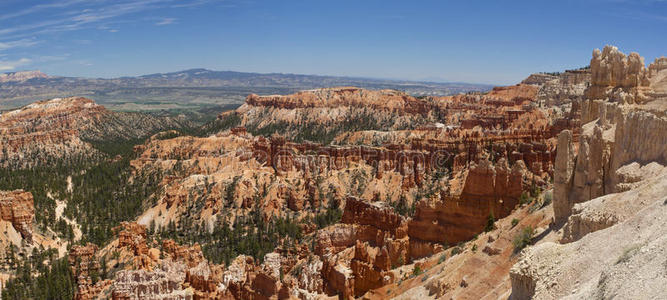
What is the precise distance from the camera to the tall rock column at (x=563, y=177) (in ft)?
83.5

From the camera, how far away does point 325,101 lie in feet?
617

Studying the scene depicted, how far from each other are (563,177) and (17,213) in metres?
59.1

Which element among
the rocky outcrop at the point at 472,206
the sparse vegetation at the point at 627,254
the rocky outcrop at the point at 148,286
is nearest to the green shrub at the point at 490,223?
the rocky outcrop at the point at 472,206

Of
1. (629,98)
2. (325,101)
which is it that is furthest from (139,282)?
(325,101)

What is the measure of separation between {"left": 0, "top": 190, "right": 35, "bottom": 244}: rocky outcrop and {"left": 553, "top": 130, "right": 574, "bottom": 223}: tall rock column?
2275 inches

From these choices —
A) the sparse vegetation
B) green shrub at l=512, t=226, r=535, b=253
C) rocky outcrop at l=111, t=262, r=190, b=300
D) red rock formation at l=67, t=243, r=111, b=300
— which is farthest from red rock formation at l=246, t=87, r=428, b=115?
the sparse vegetation

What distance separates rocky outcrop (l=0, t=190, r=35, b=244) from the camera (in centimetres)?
5847

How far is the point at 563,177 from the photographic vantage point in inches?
1017

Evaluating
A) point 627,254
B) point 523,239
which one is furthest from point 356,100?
point 627,254

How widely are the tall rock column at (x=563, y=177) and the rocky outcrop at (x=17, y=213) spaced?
57796mm

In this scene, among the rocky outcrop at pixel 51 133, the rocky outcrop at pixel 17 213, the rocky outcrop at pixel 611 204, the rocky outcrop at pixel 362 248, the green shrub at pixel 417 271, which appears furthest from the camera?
the rocky outcrop at pixel 51 133

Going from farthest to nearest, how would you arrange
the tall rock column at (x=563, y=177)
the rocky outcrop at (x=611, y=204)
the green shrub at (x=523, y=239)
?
the green shrub at (x=523, y=239) → the tall rock column at (x=563, y=177) → the rocky outcrop at (x=611, y=204)

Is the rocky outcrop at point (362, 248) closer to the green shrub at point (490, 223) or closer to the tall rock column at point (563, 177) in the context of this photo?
the green shrub at point (490, 223)

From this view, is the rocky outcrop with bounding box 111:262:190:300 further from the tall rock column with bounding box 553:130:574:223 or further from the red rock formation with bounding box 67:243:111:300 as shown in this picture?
the tall rock column with bounding box 553:130:574:223
